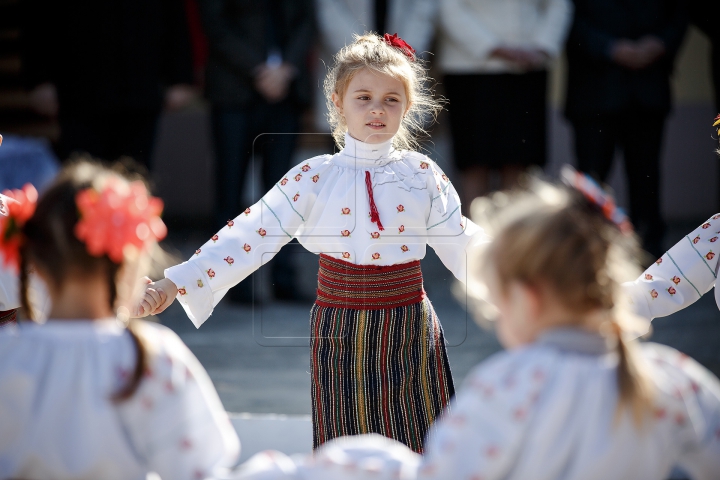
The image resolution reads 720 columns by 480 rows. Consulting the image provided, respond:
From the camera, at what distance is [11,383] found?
5.14ft

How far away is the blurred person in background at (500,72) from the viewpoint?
4.73m

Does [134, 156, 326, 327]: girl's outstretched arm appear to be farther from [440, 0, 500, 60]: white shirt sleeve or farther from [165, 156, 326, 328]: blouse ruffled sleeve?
[440, 0, 500, 60]: white shirt sleeve

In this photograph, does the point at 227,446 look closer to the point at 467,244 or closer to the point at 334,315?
the point at 334,315

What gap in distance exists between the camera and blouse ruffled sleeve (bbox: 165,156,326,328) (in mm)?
2445

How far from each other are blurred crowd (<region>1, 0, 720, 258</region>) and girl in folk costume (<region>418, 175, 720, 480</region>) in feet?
10.0

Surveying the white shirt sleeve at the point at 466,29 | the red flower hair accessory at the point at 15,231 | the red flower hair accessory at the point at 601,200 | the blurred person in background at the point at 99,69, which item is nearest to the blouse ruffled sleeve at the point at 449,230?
the red flower hair accessory at the point at 601,200

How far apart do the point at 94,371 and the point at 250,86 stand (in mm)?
3364

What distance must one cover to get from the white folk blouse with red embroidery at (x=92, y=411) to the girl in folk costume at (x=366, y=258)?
0.77m

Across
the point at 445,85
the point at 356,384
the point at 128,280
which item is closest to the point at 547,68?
the point at 445,85

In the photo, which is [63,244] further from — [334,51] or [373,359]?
[334,51]

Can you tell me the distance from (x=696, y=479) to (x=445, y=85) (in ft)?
11.3

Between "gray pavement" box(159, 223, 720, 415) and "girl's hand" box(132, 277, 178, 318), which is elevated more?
"girl's hand" box(132, 277, 178, 318)

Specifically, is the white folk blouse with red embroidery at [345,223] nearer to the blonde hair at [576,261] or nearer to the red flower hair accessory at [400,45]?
the red flower hair accessory at [400,45]

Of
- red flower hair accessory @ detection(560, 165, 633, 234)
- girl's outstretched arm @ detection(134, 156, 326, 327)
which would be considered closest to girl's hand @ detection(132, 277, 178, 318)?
girl's outstretched arm @ detection(134, 156, 326, 327)
